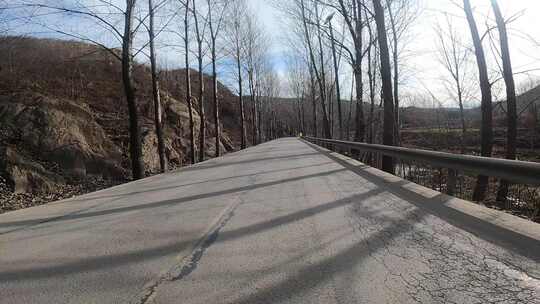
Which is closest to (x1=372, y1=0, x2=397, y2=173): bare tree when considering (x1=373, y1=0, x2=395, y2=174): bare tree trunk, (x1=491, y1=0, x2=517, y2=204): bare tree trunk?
(x1=373, y1=0, x2=395, y2=174): bare tree trunk

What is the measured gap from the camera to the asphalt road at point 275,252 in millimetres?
2938

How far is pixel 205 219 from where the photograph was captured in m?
5.50

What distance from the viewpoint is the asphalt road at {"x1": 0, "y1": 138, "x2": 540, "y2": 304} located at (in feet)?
9.64

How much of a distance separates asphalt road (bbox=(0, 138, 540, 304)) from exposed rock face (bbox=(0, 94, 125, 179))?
10158 millimetres

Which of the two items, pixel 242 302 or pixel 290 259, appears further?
pixel 290 259

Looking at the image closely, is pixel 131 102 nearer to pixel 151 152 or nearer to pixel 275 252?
pixel 151 152

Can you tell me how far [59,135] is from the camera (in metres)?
16.9

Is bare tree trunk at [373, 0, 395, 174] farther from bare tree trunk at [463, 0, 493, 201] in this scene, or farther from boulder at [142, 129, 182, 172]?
boulder at [142, 129, 182, 172]

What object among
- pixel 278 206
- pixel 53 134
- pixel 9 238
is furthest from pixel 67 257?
pixel 53 134

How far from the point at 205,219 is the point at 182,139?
85.1 feet

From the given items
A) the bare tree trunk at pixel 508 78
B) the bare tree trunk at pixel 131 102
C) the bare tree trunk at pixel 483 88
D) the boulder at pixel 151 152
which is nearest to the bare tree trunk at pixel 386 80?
the bare tree trunk at pixel 483 88

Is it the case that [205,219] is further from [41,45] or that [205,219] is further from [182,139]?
[41,45]

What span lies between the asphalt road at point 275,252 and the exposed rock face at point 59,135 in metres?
10.2

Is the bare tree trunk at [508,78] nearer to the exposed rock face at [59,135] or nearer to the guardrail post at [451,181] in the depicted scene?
the guardrail post at [451,181]
